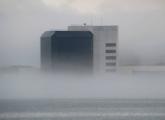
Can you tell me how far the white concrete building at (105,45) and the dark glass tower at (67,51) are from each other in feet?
44.2

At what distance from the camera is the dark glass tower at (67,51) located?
118794 mm

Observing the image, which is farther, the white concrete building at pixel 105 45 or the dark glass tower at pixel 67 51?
the white concrete building at pixel 105 45

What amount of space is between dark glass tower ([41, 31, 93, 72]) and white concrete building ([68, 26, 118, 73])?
13.5 m

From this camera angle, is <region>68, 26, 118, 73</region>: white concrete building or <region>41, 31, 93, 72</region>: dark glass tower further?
<region>68, 26, 118, 73</region>: white concrete building

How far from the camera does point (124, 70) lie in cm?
15012

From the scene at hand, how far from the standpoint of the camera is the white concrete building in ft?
468

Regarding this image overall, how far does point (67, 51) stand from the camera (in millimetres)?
124188

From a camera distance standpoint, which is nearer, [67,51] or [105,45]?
[67,51]

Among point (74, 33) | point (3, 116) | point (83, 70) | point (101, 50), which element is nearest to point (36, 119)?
point (3, 116)

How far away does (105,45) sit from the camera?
483 ft

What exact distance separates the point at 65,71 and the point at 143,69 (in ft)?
150

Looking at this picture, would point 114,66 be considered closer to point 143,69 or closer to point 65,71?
point 143,69

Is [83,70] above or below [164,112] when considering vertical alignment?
below

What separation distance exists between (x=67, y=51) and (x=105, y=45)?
24.7 meters
